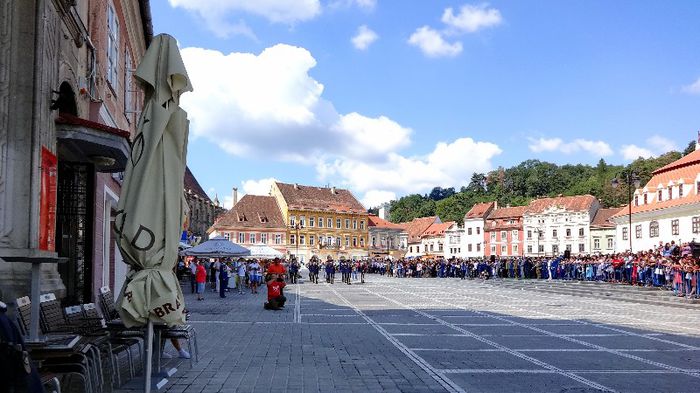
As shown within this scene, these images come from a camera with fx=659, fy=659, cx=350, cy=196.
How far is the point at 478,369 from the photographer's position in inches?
388

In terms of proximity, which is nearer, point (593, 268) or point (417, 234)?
point (593, 268)

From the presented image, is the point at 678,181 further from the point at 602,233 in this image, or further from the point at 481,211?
the point at 481,211

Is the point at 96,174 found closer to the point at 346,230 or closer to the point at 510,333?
the point at 510,333

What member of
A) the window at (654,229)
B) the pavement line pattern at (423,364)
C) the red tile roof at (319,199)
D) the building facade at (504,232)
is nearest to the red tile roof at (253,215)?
the red tile roof at (319,199)

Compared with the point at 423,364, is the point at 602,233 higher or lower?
higher

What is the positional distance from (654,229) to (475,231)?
59.7m

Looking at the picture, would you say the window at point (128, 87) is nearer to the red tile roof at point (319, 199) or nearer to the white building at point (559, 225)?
the white building at point (559, 225)

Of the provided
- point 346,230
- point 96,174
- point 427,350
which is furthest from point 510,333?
point 346,230

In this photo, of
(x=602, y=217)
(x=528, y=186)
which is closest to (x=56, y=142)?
(x=602, y=217)

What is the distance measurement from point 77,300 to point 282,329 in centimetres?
453

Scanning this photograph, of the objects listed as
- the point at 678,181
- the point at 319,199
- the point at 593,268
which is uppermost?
the point at 319,199

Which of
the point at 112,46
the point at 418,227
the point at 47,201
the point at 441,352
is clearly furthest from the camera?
the point at 418,227

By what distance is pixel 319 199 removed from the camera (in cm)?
11544

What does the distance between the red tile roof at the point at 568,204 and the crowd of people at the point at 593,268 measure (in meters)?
38.1
